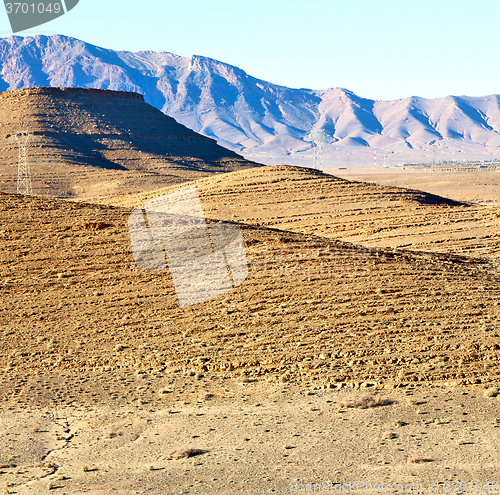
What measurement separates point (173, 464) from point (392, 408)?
4.88 m

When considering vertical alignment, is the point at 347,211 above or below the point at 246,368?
Result: below

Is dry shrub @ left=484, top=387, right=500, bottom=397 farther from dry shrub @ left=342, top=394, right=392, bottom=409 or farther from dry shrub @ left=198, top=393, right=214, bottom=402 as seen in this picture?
dry shrub @ left=198, top=393, right=214, bottom=402

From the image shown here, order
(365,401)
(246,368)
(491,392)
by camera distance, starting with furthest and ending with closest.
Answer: (246,368), (491,392), (365,401)

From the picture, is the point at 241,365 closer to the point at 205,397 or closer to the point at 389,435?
the point at 205,397

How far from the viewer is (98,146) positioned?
3634 inches

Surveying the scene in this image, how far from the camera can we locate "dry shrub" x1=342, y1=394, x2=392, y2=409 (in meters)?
14.3

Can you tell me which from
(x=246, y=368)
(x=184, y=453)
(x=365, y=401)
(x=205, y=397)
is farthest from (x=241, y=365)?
(x=184, y=453)

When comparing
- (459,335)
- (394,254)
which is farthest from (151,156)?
(459,335)

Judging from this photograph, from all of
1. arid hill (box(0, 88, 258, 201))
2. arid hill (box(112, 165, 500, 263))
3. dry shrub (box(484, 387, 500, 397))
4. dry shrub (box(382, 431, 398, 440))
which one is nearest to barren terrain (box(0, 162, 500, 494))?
dry shrub (box(382, 431, 398, 440))

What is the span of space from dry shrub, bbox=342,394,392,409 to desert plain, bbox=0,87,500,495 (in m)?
0.03

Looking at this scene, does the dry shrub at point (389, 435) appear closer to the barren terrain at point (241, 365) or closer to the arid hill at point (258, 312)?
the barren terrain at point (241, 365)

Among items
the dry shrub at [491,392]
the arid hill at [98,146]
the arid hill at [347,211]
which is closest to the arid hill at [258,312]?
the dry shrub at [491,392]

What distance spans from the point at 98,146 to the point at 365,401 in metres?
83.2

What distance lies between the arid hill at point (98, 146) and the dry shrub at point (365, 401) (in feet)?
179
